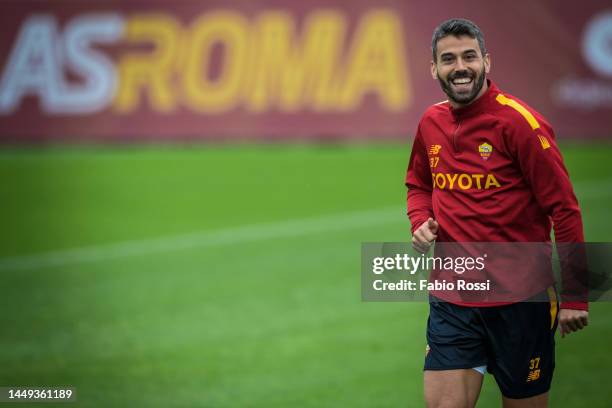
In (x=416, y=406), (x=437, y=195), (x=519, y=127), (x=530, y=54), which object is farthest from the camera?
(x=530, y=54)

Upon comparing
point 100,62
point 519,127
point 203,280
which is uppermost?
point 100,62

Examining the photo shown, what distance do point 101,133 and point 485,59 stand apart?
16.3 metres

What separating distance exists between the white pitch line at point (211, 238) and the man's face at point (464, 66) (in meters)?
8.14

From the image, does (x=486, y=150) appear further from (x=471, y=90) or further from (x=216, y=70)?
(x=216, y=70)

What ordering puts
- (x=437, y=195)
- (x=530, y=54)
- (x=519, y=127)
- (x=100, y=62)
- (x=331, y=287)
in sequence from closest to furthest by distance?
1. (x=519, y=127)
2. (x=437, y=195)
3. (x=331, y=287)
4. (x=530, y=54)
5. (x=100, y=62)

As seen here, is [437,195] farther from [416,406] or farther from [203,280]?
[203,280]

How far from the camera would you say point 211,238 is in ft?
45.3

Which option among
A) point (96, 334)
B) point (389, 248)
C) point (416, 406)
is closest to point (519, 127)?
point (389, 248)

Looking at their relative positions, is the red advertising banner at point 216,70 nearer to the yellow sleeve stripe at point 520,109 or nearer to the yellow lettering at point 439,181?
the yellow lettering at point 439,181

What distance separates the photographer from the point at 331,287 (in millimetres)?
11219

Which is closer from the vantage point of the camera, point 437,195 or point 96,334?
point 437,195

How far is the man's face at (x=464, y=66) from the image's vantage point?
513 cm

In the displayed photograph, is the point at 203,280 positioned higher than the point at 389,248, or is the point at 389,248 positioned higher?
the point at 203,280

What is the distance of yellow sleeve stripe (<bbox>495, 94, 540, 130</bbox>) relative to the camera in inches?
199
